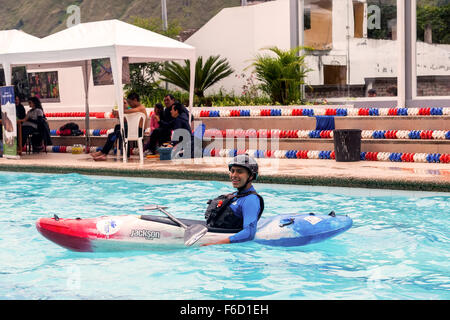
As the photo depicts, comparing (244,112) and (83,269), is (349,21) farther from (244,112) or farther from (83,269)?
(83,269)

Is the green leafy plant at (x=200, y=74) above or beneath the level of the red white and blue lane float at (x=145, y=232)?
above

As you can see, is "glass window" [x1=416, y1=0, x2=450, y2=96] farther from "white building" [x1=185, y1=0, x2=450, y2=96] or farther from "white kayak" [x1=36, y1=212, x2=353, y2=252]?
"white kayak" [x1=36, y1=212, x2=353, y2=252]

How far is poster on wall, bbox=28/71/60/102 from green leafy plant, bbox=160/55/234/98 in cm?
471

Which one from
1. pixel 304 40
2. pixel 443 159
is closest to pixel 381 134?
pixel 443 159

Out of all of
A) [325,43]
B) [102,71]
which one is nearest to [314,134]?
[325,43]

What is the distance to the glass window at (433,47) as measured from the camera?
1471 centimetres

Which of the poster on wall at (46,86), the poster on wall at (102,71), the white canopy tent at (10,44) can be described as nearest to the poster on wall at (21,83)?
the white canopy tent at (10,44)

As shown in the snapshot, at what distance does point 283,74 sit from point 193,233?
31.7ft

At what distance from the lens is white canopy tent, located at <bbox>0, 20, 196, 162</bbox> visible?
13336 millimetres

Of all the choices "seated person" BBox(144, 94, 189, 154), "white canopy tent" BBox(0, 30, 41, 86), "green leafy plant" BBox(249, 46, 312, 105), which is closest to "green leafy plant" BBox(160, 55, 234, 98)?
"green leafy plant" BBox(249, 46, 312, 105)

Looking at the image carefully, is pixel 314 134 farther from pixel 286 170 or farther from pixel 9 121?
pixel 9 121

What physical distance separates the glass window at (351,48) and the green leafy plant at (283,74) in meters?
0.63

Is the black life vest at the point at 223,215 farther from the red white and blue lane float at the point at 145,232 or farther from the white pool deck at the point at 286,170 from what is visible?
the white pool deck at the point at 286,170

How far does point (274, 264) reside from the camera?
23.3 feet
